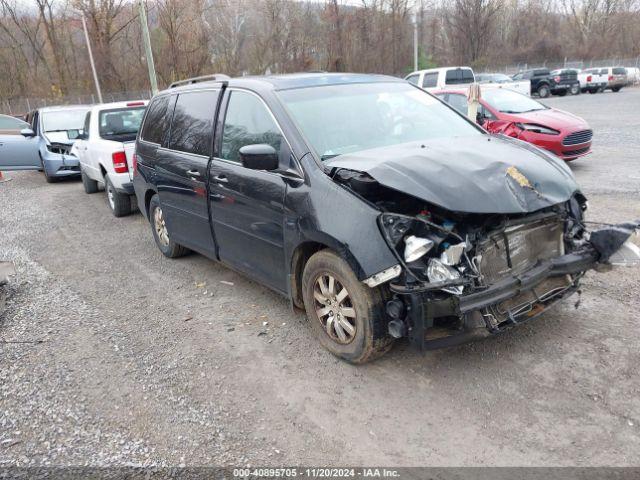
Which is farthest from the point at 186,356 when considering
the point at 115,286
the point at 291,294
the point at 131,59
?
the point at 131,59

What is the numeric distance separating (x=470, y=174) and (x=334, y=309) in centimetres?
131

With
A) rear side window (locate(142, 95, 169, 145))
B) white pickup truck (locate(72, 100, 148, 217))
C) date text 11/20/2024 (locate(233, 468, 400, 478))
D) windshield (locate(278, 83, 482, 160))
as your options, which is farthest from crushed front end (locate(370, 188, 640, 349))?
white pickup truck (locate(72, 100, 148, 217))

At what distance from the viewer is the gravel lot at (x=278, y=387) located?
2.87m

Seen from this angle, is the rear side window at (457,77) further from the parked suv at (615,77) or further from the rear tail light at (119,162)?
the parked suv at (615,77)

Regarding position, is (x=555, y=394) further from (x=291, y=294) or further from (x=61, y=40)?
(x=61, y=40)

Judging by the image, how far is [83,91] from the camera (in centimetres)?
4247

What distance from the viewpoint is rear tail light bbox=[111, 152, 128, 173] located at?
806cm

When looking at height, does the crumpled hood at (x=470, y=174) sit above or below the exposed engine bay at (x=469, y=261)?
above

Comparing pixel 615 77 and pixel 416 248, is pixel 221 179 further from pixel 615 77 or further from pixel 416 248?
pixel 615 77

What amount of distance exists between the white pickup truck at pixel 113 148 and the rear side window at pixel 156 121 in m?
2.04

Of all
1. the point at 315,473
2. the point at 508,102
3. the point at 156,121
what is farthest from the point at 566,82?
the point at 315,473

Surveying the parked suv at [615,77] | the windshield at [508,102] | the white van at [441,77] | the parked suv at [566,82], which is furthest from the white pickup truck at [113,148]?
the parked suv at [615,77]

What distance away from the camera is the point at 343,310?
3.52 meters

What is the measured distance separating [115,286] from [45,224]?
12.9 feet
